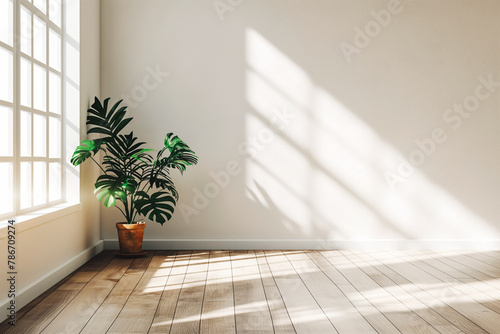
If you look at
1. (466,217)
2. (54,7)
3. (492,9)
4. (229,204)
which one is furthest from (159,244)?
(492,9)

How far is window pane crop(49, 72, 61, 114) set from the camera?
3281 millimetres

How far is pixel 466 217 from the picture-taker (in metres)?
4.16

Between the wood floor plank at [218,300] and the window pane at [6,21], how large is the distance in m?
1.88

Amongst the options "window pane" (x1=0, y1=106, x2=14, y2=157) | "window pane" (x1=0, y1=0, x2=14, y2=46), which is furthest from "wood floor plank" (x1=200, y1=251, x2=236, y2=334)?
"window pane" (x1=0, y1=0, x2=14, y2=46)

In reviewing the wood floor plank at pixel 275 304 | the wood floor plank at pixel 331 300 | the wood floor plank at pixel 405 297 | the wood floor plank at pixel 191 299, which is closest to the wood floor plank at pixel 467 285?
the wood floor plank at pixel 405 297

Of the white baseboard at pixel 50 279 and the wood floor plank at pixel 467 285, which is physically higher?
the white baseboard at pixel 50 279

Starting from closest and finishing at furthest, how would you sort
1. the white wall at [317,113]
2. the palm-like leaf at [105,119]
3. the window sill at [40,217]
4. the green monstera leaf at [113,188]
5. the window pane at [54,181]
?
the window sill at [40,217] → the window pane at [54,181] → the green monstera leaf at [113,188] → the palm-like leaf at [105,119] → the white wall at [317,113]

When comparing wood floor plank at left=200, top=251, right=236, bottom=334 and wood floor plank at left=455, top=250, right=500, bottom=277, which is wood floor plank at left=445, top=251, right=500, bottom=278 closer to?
wood floor plank at left=455, top=250, right=500, bottom=277

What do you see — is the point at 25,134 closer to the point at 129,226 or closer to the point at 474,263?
the point at 129,226

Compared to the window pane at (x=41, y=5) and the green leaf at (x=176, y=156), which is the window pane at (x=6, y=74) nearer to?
the window pane at (x=41, y=5)

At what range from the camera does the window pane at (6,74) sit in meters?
2.49

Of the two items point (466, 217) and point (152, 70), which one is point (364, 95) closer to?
point (466, 217)

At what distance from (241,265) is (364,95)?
6.37ft

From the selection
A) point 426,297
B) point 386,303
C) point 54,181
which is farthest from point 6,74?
point 426,297
